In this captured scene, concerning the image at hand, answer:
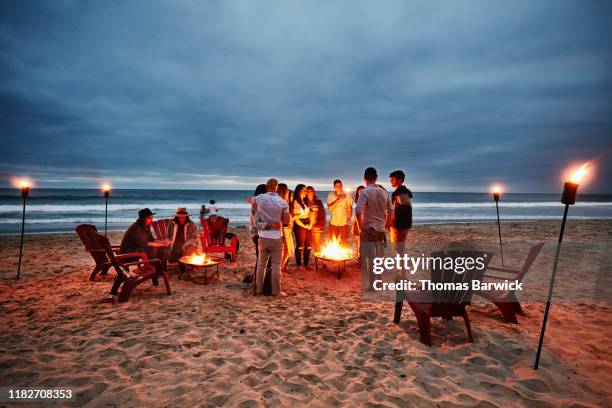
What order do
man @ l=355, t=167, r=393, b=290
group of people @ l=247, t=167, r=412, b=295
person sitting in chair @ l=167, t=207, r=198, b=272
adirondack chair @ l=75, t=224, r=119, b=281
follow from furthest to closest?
person sitting in chair @ l=167, t=207, r=198, b=272 < man @ l=355, t=167, r=393, b=290 < adirondack chair @ l=75, t=224, r=119, b=281 < group of people @ l=247, t=167, r=412, b=295

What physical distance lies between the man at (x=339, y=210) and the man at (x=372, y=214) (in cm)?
141

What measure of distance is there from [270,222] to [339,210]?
2.69 meters

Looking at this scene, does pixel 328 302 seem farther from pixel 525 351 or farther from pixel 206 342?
pixel 525 351

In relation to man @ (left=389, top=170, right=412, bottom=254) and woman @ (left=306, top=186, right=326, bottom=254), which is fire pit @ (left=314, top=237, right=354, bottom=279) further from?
man @ (left=389, top=170, right=412, bottom=254)

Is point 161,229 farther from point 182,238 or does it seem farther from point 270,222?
point 270,222

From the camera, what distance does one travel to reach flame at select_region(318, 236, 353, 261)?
22.3 ft

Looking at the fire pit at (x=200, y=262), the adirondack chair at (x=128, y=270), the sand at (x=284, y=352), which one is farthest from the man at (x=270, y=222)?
the adirondack chair at (x=128, y=270)

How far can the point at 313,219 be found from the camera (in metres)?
7.29

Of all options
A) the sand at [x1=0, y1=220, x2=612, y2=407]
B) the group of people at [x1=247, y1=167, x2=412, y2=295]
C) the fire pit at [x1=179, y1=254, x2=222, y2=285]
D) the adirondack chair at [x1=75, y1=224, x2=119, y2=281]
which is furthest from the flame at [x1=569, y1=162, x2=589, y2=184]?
the adirondack chair at [x1=75, y1=224, x2=119, y2=281]

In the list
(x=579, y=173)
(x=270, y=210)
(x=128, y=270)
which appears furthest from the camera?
(x=128, y=270)

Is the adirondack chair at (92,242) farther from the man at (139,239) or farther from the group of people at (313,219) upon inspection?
the group of people at (313,219)

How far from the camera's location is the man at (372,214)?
573 centimetres

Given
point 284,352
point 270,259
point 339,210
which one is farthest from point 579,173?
point 339,210

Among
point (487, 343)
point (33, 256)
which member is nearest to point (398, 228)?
point (487, 343)
